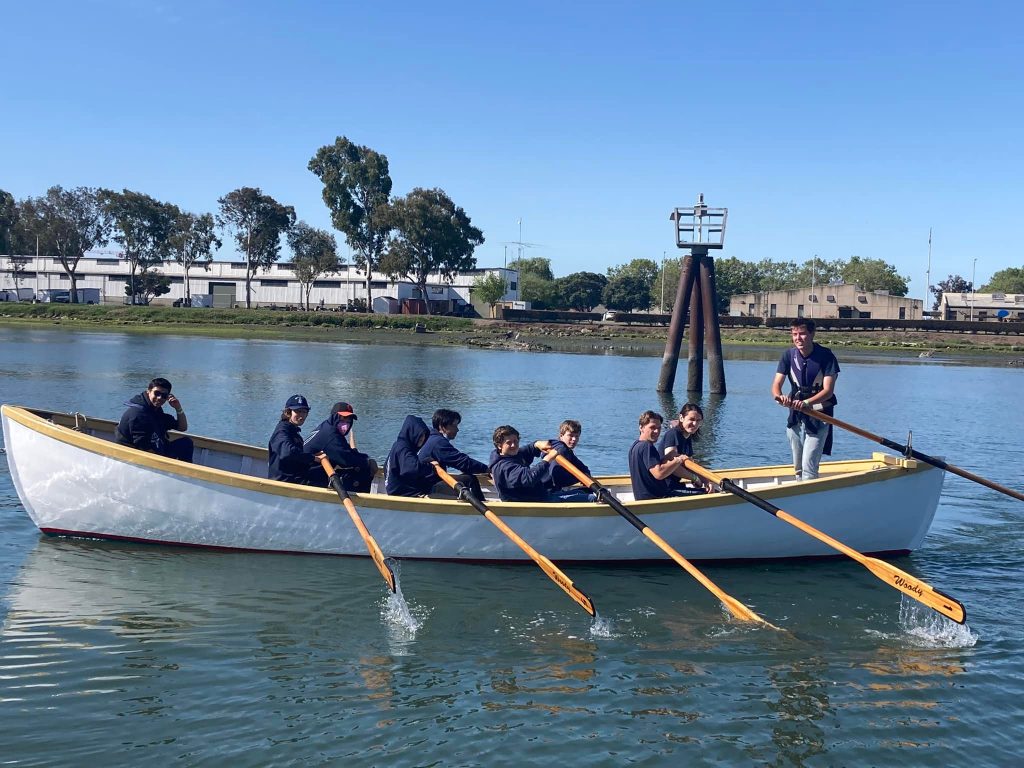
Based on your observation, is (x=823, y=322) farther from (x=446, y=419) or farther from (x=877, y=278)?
(x=446, y=419)

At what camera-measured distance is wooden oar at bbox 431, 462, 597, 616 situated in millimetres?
9180

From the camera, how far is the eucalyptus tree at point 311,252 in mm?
93500

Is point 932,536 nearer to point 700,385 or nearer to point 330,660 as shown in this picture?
point 330,660

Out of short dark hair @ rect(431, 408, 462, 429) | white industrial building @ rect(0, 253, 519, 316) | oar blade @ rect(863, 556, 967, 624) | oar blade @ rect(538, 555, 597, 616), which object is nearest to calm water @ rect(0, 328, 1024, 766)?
oar blade @ rect(538, 555, 597, 616)

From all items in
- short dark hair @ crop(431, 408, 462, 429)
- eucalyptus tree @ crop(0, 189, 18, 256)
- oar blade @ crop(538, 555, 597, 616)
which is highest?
eucalyptus tree @ crop(0, 189, 18, 256)

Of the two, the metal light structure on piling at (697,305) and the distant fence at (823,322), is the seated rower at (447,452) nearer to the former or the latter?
the metal light structure on piling at (697,305)

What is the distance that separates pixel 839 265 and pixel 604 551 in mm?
155756

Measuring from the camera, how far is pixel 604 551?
11.3 metres

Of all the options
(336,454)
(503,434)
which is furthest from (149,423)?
(503,434)

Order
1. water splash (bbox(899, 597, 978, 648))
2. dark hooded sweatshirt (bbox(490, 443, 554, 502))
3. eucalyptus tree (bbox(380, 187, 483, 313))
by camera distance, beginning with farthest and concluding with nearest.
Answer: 1. eucalyptus tree (bbox(380, 187, 483, 313))
2. dark hooded sweatshirt (bbox(490, 443, 554, 502))
3. water splash (bbox(899, 597, 978, 648))

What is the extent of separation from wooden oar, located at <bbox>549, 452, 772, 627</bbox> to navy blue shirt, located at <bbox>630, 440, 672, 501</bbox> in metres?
0.52

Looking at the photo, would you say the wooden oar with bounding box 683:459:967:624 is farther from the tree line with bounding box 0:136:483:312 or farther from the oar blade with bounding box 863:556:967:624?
the tree line with bounding box 0:136:483:312

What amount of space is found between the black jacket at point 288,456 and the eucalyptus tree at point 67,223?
299 ft

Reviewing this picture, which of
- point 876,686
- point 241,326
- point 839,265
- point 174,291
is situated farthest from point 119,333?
point 839,265
